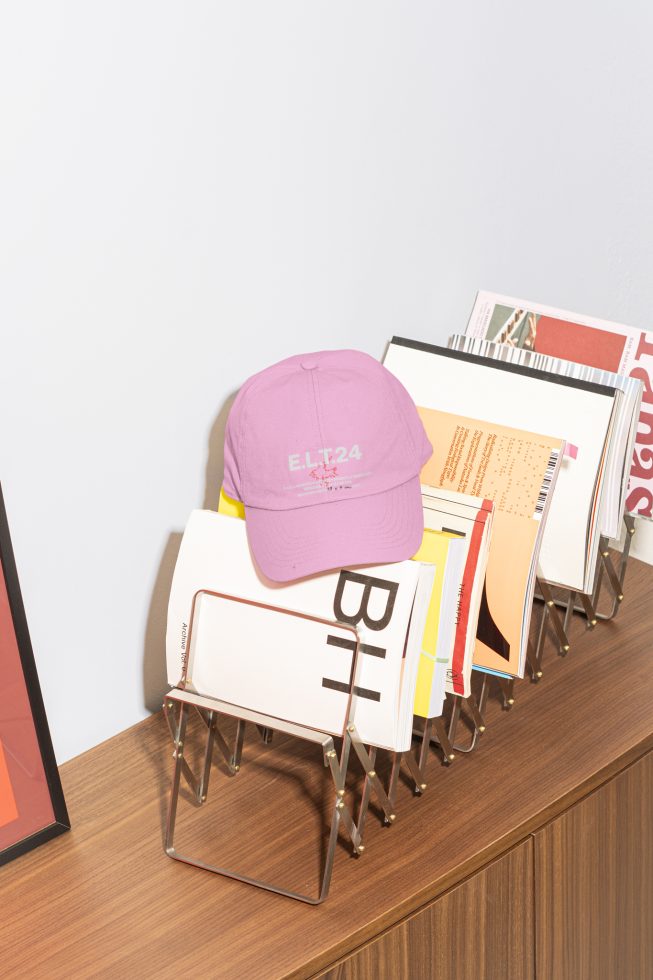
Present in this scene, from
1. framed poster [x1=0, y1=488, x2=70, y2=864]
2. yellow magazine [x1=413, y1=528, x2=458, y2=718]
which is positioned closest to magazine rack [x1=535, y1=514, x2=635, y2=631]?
yellow magazine [x1=413, y1=528, x2=458, y2=718]

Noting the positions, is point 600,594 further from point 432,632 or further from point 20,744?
point 20,744

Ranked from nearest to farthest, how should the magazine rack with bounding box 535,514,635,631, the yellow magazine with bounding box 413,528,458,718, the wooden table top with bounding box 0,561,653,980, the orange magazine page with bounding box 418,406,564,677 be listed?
the wooden table top with bounding box 0,561,653,980, the yellow magazine with bounding box 413,528,458,718, the orange magazine page with bounding box 418,406,564,677, the magazine rack with bounding box 535,514,635,631

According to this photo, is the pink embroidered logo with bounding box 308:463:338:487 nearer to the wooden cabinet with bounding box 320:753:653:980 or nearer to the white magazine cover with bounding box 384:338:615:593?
the white magazine cover with bounding box 384:338:615:593

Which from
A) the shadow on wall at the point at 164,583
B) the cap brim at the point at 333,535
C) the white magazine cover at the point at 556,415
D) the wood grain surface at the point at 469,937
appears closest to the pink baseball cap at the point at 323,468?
the cap brim at the point at 333,535

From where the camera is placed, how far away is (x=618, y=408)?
1.23 m

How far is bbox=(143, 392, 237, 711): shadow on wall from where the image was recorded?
3.87ft

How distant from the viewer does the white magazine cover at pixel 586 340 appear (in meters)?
1.37

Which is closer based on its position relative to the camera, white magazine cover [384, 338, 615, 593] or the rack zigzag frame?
the rack zigzag frame

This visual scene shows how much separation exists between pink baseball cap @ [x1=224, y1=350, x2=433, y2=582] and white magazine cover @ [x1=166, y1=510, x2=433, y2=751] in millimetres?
29

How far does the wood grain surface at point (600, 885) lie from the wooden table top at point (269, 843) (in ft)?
0.13

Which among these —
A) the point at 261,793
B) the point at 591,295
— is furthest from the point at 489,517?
the point at 591,295

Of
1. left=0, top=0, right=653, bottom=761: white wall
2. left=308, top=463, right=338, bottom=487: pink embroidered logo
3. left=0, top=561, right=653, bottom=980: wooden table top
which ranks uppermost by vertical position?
left=0, top=0, right=653, bottom=761: white wall

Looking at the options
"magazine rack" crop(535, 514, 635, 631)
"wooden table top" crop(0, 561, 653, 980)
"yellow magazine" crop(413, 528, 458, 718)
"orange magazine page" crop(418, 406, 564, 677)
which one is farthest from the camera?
"magazine rack" crop(535, 514, 635, 631)

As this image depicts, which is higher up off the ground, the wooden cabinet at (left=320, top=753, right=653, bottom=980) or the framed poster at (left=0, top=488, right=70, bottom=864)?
the framed poster at (left=0, top=488, right=70, bottom=864)
